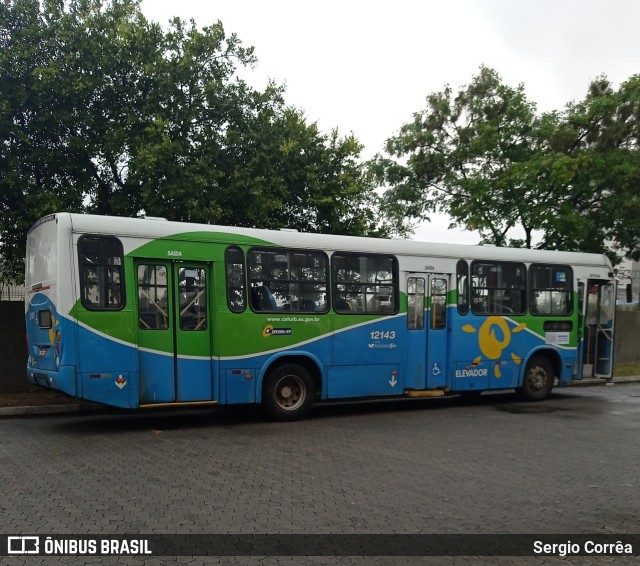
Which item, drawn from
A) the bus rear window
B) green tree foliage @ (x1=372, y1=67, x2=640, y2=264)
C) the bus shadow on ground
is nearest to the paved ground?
the bus shadow on ground

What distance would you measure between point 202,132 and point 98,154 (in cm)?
225

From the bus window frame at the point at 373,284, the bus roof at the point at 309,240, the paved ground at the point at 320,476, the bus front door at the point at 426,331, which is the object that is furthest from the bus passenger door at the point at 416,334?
the paved ground at the point at 320,476

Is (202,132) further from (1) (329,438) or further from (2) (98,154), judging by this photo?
(1) (329,438)

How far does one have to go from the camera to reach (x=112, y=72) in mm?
14070

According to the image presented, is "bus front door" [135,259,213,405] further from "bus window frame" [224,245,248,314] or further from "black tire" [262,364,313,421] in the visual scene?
"black tire" [262,364,313,421]

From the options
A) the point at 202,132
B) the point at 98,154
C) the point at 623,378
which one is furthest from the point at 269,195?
the point at 623,378

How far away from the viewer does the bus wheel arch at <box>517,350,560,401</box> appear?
574 inches

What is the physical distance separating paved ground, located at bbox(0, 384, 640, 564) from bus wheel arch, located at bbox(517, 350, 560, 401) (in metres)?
2.14

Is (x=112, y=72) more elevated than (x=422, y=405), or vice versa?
(x=112, y=72)

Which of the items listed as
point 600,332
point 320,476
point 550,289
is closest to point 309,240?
point 320,476

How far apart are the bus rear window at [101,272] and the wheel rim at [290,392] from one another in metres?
3.13

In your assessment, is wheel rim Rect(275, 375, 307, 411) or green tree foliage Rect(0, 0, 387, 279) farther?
green tree foliage Rect(0, 0, 387, 279)

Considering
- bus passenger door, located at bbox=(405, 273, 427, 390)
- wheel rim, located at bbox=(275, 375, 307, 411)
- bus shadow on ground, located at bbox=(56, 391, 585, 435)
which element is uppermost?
bus passenger door, located at bbox=(405, 273, 427, 390)

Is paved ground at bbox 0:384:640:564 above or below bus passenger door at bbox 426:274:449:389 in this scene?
below
